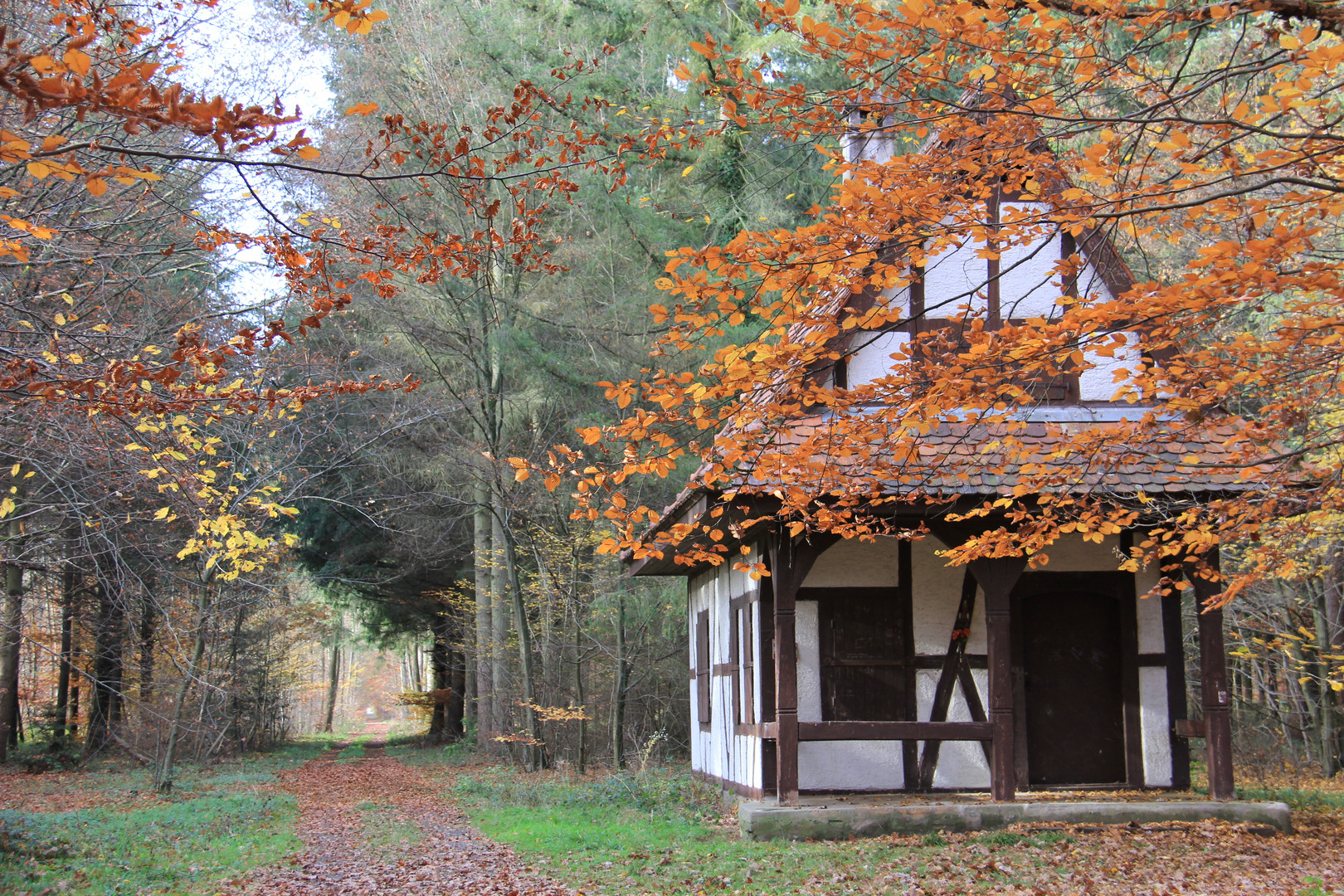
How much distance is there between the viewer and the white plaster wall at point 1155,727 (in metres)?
10.6

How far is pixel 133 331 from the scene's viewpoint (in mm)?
8797

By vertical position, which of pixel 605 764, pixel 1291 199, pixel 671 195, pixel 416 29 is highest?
pixel 416 29

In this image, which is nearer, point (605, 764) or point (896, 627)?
point (896, 627)

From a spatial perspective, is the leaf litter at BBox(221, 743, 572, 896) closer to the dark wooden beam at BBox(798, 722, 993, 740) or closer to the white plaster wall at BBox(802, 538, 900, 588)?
the dark wooden beam at BBox(798, 722, 993, 740)

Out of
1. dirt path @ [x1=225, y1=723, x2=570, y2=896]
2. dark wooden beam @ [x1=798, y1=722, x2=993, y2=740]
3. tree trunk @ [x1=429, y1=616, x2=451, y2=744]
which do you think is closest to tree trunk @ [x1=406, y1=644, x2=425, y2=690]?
tree trunk @ [x1=429, y1=616, x2=451, y2=744]

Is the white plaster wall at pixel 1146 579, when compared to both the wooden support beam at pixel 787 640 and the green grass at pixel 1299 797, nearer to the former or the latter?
the green grass at pixel 1299 797

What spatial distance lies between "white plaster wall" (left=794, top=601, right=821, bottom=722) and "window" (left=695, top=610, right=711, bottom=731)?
116 inches

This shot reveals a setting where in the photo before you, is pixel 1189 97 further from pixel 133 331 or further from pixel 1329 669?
pixel 1329 669

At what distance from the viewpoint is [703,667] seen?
45.6ft

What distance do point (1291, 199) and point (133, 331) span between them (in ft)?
28.0

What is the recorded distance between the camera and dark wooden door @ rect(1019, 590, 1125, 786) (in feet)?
35.4

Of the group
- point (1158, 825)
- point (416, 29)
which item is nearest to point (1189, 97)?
point (1158, 825)

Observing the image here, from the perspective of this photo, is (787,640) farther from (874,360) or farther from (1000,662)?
(874,360)

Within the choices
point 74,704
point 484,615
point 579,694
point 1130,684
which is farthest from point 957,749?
point 74,704
